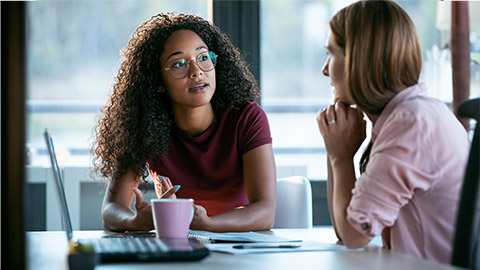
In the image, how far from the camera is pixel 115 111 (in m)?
2.15

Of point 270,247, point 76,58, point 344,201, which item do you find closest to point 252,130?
point 344,201

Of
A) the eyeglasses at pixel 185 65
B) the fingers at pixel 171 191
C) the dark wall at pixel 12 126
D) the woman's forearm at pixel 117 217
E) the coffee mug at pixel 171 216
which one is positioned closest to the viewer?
the dark wall at pixel 12 126

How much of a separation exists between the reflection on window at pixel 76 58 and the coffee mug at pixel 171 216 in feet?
8.17

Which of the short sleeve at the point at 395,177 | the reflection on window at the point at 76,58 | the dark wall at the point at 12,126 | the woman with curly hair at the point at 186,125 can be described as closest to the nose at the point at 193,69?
the woman with curly hair at the point at 186,125

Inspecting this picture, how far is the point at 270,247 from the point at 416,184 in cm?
31

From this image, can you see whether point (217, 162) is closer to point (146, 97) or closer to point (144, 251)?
point (146, 97)

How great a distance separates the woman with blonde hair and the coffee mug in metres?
0.33

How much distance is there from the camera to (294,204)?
1941mm

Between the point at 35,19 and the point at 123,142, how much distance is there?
1.88 meters

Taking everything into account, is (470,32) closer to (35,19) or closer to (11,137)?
(35,19)

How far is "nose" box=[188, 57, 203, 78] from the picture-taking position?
1985 mm

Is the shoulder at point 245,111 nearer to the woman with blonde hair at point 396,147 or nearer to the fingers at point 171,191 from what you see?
the fingers at point 171,191

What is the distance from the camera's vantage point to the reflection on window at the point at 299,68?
370cm

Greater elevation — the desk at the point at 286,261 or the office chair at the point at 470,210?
the office chair at the point at 470,210
